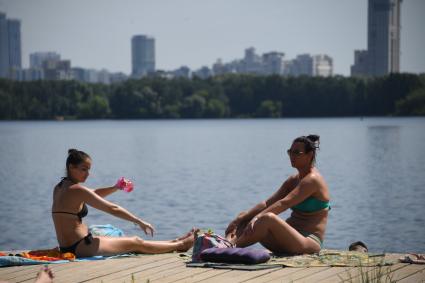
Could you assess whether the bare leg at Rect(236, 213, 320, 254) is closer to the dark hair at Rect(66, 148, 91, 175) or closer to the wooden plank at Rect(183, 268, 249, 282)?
the wooden plank at Rect(183, 268, 249, 282)

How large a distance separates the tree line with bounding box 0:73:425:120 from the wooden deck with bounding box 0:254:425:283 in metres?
110

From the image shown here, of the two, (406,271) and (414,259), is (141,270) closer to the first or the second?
(406,271)

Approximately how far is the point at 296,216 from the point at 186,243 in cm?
113

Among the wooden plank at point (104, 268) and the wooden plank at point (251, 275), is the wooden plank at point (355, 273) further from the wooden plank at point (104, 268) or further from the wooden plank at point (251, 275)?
the wooden plank at point (104, 268)

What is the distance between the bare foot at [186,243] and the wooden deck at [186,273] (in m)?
0.79

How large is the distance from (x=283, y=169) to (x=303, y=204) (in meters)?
27.2

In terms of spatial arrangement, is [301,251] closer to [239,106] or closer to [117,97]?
[117,97]

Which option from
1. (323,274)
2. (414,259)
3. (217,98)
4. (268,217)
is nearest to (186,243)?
(268,217)

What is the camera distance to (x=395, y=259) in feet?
24.3

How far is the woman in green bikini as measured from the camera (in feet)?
25.1

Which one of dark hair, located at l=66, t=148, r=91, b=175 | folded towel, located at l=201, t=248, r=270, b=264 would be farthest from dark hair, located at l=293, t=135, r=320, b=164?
dark hair, located at l=66, t=148, r=91, b=175

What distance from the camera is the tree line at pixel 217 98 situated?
117 metres

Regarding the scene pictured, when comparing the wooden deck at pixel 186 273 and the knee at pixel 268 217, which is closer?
the wooden deck at pixel 186 273

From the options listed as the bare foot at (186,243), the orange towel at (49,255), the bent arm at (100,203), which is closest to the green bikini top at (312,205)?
the bare foot at (186,243)
